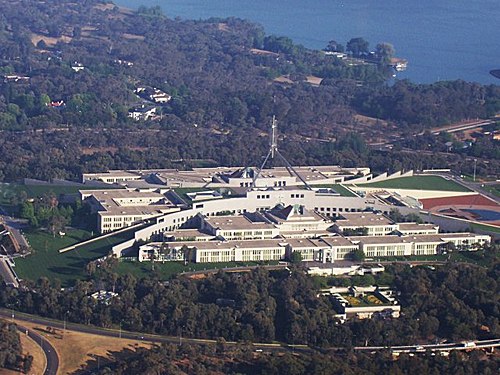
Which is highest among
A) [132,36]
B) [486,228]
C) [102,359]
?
[132,36]

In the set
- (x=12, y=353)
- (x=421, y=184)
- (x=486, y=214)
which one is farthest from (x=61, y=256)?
(x=421, y=184)

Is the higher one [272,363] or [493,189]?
[493,189]

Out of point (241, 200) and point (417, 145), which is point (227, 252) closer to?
point (241, 200)

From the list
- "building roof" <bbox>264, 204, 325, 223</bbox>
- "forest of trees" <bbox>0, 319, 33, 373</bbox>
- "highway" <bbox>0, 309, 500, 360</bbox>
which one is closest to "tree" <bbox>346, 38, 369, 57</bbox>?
"building roof" <bbox>264, 204, 325, 223</bbox>

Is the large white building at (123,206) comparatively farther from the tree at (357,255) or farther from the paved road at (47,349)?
the paved road at (47,349)

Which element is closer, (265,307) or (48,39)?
(265,307)

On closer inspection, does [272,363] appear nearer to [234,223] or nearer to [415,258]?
[415,258]
